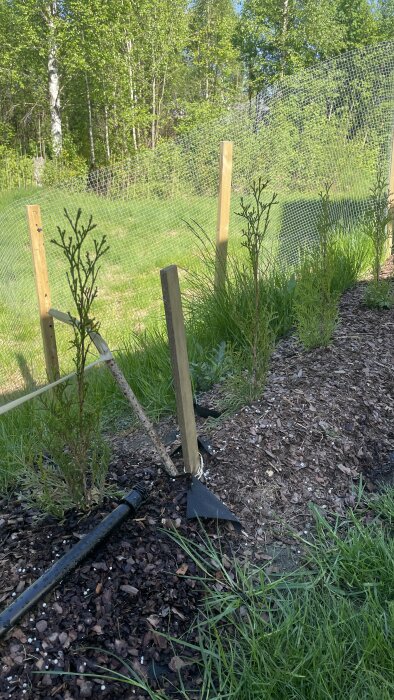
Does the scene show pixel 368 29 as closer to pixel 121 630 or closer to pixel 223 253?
pixel 223 253

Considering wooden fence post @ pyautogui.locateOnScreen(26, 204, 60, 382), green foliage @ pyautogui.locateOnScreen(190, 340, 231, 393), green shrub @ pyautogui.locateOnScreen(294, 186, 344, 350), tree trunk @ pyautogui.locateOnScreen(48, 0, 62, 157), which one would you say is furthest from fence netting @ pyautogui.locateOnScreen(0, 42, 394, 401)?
tree trunk @ pyautogui.locateOnScreen(48, 0, 62, 157)

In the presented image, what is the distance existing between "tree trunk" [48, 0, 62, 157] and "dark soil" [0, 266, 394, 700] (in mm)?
17178

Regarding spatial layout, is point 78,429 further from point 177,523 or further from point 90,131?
point 90,131

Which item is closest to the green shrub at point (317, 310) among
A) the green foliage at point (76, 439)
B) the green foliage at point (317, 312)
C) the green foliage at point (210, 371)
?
the green foliage at point (317, 312)

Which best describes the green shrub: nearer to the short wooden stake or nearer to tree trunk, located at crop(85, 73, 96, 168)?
the short wooden stake

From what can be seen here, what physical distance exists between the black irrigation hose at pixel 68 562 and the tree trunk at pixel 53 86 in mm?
18060

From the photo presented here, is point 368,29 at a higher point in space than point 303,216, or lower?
higher

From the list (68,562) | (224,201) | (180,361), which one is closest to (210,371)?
(180,361)

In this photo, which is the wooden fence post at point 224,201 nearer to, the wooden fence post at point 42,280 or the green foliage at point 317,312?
the green foliage at point 317,312

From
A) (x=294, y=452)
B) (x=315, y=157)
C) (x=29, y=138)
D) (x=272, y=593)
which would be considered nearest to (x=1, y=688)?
(x=272, y=593)

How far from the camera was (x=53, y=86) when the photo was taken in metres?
17.5

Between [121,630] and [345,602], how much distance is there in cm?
67

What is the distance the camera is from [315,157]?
5.98m

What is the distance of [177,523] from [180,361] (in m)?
0.57
